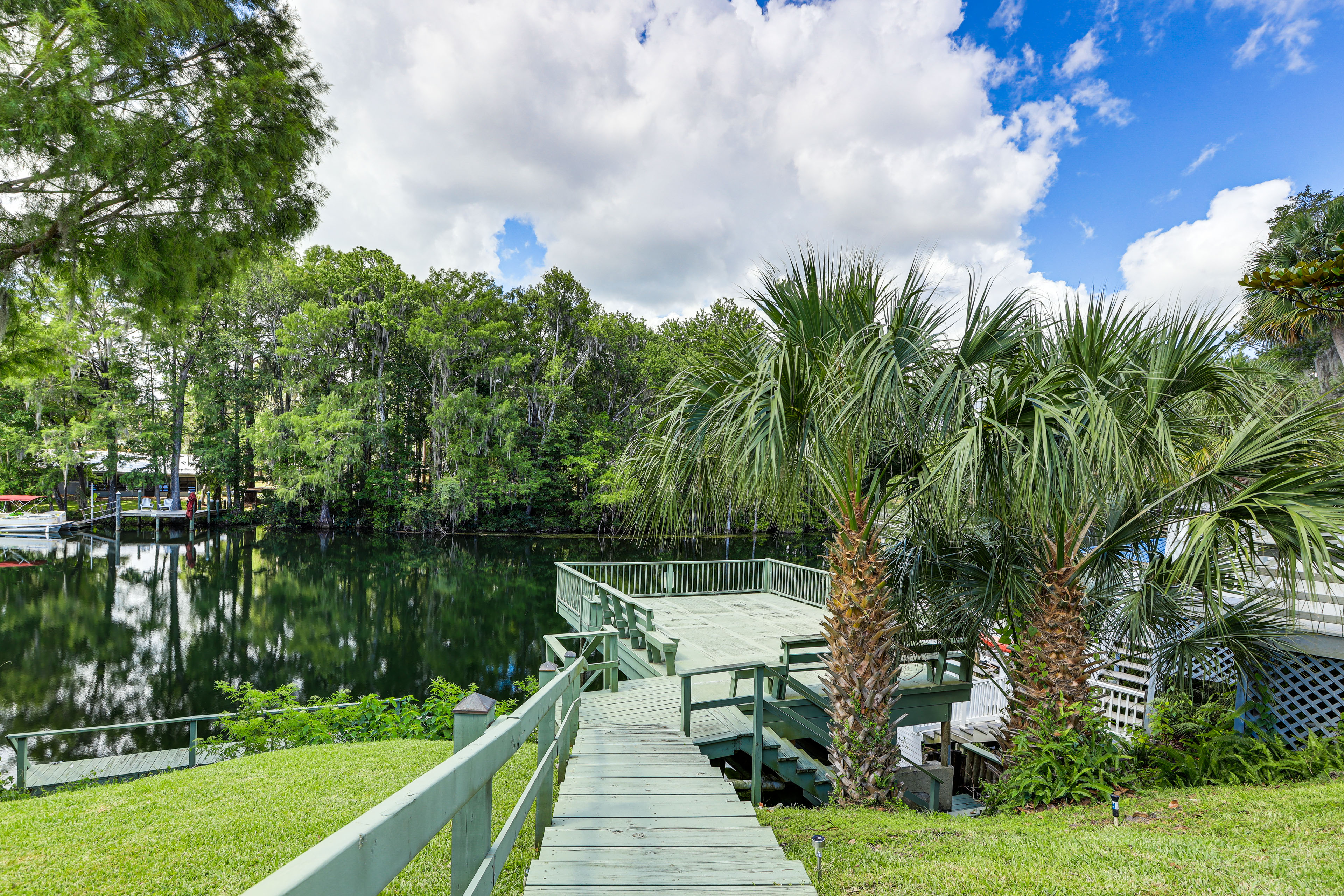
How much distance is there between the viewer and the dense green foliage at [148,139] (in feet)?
15.2

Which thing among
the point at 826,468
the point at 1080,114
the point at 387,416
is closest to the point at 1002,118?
the point at 1080,114

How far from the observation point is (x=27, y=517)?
27.4m

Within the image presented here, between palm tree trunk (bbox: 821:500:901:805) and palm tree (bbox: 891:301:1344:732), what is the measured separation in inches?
20.8

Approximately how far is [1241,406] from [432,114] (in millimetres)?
17417

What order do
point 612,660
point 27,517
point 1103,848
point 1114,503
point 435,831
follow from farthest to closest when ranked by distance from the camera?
point 27,517
point 612,660
point 1114,503
point 1103,848
point 435,831

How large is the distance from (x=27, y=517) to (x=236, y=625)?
873 inches

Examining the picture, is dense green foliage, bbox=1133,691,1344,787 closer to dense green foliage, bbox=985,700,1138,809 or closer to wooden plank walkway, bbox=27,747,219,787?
dense green foliage, bbox=985,700,1138,809

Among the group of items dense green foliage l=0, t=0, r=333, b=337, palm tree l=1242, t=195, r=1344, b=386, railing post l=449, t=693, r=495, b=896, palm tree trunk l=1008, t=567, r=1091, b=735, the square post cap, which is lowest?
palm tree trunk l=1008, t=567, r=1091, b=735

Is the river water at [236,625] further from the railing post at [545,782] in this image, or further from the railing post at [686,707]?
the railing post at [545,782]

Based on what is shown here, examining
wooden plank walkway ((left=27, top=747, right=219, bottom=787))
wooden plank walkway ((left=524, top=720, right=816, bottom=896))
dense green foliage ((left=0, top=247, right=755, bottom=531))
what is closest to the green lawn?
wooden plank walkway ((left=524, top=720, right=816, bottom=896))

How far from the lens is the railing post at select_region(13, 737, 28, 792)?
21.9 ft

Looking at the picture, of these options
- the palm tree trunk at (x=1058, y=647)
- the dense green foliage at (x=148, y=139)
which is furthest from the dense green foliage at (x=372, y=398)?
the palm tree trunk at (x=1058, y=647)

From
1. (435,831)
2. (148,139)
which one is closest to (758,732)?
(435,831)

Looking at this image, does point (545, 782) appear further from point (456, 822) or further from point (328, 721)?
point (328, 721)
